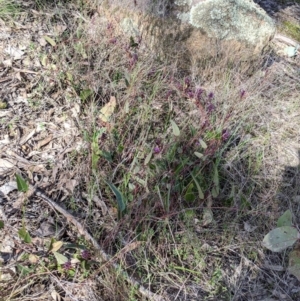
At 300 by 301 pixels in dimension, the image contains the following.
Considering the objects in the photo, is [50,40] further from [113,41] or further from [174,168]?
[174,168]

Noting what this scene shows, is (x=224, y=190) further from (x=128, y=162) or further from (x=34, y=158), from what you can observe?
(x=34, y=158)

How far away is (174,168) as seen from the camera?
203 centimetres

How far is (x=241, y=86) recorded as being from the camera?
2.54m

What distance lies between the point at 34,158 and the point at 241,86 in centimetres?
137

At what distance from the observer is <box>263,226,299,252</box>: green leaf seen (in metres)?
1.19

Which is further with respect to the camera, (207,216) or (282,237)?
(207,216)

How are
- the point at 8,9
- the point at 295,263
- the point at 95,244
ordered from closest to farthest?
the point at 295,263, the point at 95,244, the point at 8,9

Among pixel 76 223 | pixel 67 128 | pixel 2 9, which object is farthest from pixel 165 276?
pixel 2 9

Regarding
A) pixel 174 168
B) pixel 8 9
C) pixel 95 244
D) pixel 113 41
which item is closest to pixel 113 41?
pixel 113 41

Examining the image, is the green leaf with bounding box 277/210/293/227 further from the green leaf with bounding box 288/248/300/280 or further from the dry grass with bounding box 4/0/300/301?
the dry grass with bounding box 4/0/300/301

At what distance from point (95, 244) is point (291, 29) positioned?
2.80 meters

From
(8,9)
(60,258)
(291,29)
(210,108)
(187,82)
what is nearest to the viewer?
(60,258)

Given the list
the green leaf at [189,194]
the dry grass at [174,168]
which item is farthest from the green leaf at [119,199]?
the green leaf at [189,194]

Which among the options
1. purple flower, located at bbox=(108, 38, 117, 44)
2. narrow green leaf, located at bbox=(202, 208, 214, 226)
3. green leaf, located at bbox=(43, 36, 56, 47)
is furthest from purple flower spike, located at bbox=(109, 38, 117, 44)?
narrow green leaf, located at bbox=(202, 208, 214, 226)
